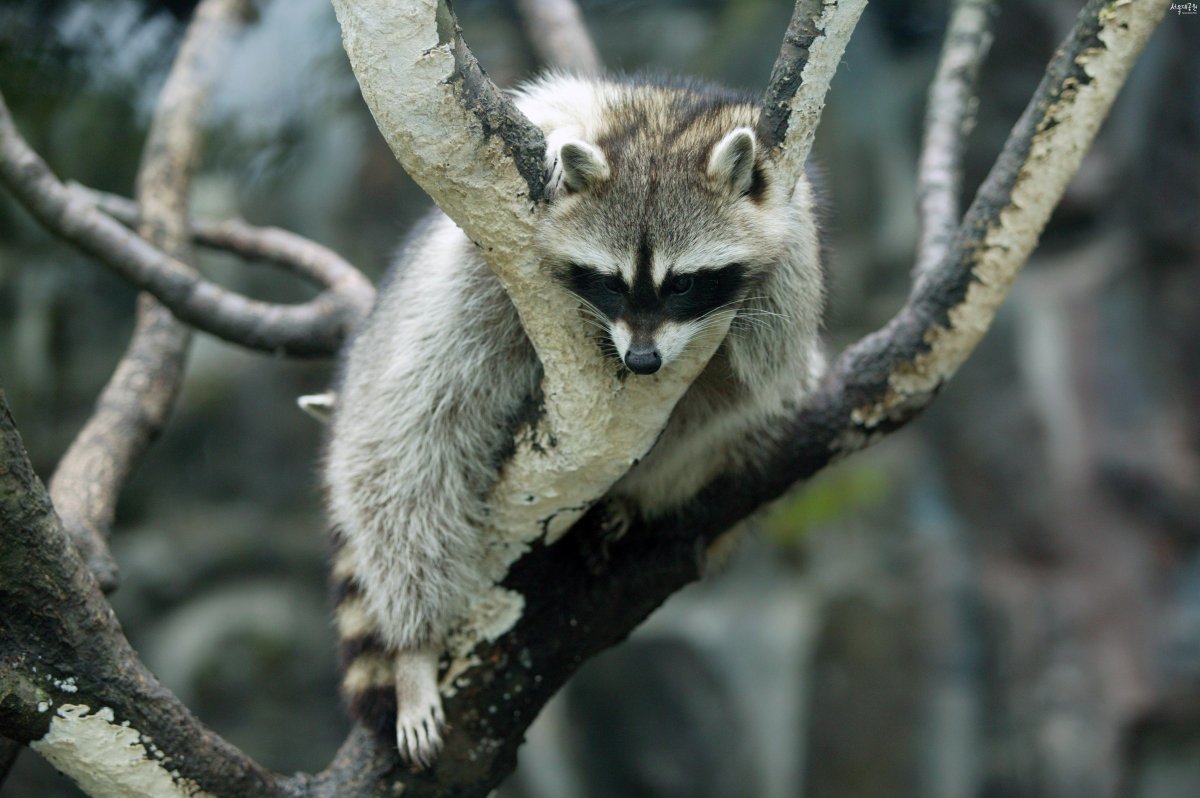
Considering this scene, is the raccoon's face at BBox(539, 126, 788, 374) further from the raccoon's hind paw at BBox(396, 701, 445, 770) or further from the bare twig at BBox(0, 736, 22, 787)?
the bare twig at BBox(0, 736, 22, 787)

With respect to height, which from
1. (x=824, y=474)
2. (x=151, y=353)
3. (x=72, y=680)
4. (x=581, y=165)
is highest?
(x=581, y=165)

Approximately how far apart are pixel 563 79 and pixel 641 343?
A: 91 cm

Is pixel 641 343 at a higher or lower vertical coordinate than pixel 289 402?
higher

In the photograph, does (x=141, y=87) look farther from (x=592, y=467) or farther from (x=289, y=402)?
(x=592, y=467)

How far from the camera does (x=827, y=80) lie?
1912mm

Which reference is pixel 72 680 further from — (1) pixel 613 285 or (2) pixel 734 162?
(2) pixel 734 162

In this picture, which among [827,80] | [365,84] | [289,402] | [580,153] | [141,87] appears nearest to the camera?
[365,84]

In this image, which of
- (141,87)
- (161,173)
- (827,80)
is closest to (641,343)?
(827,80)

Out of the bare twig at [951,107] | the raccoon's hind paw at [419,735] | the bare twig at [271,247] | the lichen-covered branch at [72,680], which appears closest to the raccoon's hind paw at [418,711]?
the raccoon's hind paw at [419,735]

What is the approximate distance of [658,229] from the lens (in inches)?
83.4

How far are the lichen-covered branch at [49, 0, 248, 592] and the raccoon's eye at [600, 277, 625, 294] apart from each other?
1342 millimetres

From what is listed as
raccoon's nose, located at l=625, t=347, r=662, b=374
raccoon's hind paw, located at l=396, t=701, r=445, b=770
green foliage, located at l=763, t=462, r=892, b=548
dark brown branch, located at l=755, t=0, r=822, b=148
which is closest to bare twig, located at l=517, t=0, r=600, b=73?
dark brown branch, located at l=755, t=0, r=822, b=148

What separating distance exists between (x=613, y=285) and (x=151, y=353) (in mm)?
1706

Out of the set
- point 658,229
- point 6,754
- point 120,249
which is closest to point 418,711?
point 6,754
